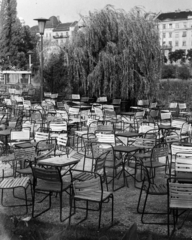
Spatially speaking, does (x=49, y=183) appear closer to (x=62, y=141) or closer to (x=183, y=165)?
(x=183, y=165)

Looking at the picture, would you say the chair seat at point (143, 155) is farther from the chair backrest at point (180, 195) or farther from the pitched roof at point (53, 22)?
the pitched roof at point (53, 22)

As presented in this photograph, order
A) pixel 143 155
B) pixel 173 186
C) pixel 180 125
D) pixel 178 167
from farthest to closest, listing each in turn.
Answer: pixel 180 125 → pixel 143 155 → pixel 178 167 → pixel 173 186

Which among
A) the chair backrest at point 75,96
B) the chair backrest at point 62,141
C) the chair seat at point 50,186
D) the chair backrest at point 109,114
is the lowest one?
the chair seat at point 50,186

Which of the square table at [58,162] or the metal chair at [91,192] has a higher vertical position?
the square table at [58,162]

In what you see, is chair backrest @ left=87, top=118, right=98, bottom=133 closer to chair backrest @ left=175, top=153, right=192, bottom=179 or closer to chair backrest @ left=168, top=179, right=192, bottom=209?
chair backrest @ left=175, top=153, right=192, bottom=179

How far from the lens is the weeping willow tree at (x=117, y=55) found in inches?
568

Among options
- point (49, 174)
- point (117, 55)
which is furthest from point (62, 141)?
point (117, 55)

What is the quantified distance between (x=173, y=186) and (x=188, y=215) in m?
0.87

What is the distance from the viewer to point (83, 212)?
192 inches

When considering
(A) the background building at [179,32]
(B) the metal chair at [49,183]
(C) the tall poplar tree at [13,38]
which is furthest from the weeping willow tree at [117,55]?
(A) the background building at [179,32]

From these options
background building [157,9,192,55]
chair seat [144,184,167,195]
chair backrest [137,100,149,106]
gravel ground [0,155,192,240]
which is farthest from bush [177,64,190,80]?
chair seat [144,184,167,195]

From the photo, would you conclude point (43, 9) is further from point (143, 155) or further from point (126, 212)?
point (126, 212)

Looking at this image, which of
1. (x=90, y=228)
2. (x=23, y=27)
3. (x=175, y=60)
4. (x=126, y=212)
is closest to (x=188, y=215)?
(x=126, y=212)

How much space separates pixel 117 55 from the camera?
14516 millimetres
